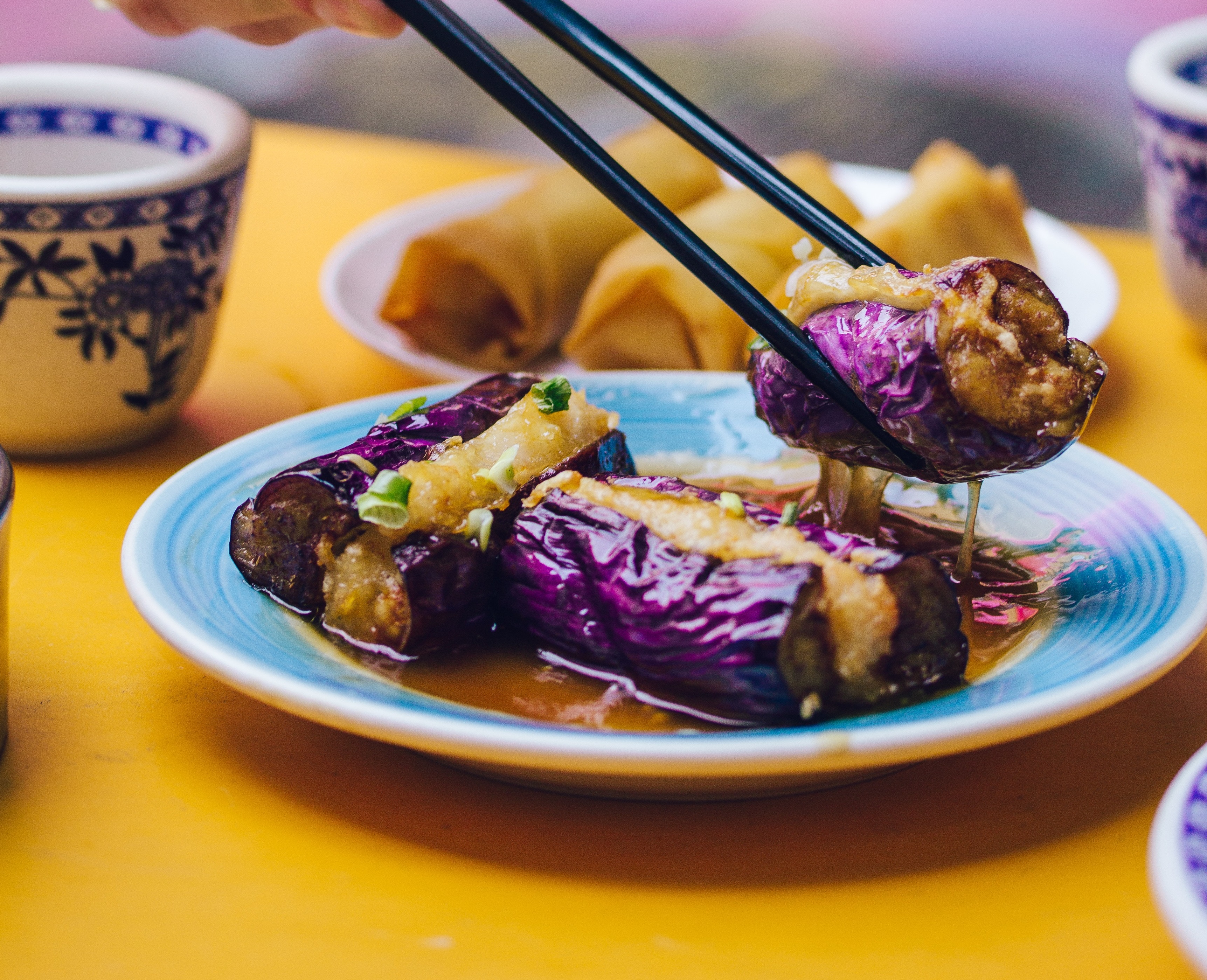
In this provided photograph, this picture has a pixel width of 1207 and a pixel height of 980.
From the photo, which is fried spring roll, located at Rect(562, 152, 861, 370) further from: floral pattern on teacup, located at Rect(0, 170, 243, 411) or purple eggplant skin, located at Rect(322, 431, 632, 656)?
purple eggplant skin, located at Rect(322, 431, 632, 656)

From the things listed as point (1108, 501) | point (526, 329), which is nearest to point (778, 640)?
point (1108, 501)

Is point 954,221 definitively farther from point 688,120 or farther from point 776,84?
point 776,84

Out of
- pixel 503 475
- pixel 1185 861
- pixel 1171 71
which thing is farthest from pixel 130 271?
pixel 1171 71

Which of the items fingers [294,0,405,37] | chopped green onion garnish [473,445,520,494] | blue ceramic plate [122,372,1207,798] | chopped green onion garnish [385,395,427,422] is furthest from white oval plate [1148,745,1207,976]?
fingers [294,0,405,37]

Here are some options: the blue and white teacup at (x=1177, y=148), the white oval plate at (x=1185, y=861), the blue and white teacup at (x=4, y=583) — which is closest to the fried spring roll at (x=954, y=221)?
the blue and white teacup at (x=1177, y=148)

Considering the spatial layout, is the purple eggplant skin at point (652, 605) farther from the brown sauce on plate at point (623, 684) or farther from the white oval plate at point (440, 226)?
the white oval plate at point (440, 226)

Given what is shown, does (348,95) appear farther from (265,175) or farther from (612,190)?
(612,190)
